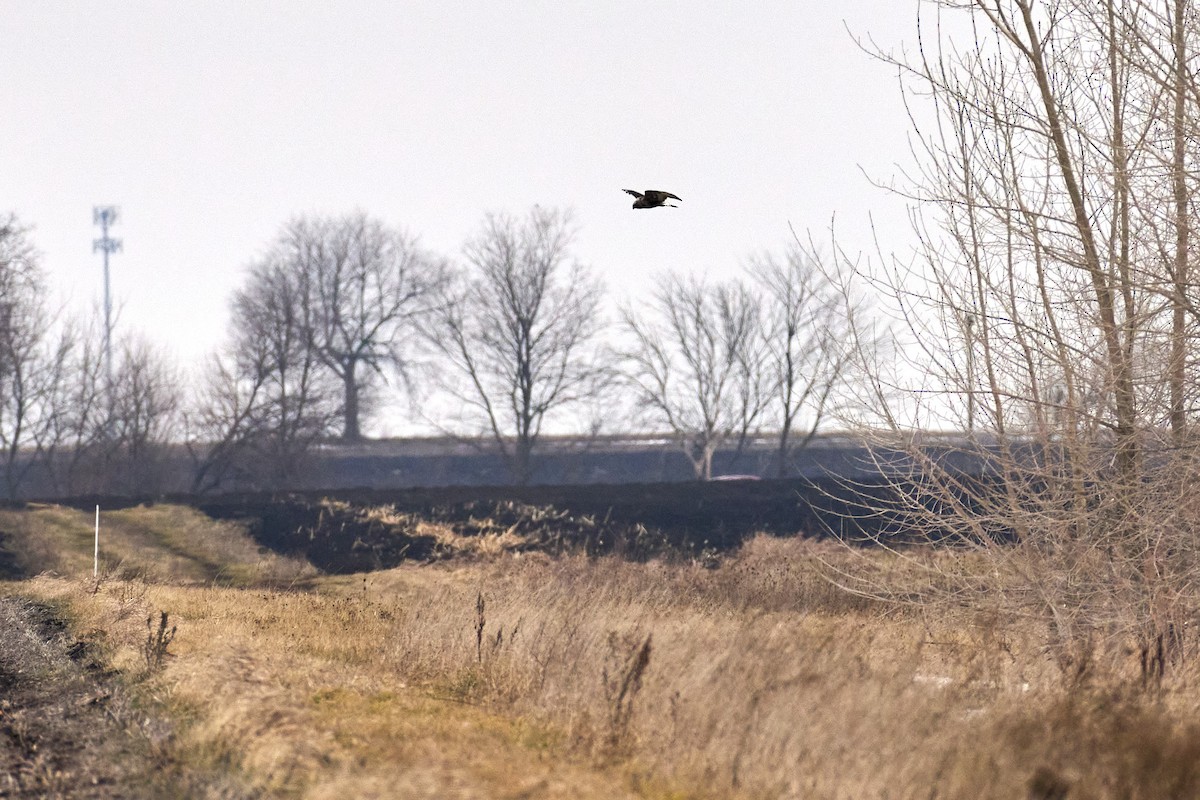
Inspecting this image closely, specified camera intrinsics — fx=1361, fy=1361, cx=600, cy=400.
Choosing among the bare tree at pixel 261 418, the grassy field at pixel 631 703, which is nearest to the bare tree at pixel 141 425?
the bare tree at pixel 261 418

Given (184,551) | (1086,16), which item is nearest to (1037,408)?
(1086,16)

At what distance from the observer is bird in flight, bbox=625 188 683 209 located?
9982mm

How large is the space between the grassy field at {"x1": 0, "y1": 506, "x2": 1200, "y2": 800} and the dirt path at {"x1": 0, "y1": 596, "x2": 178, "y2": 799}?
254 millimetres

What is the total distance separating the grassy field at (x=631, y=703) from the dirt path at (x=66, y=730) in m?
0.25

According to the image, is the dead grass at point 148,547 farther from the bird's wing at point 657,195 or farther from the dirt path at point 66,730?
the bird's wing at point 657,195

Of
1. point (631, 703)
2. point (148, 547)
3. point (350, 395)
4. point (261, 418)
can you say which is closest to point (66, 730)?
point (631, 703)

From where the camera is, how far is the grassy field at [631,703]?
6.97 meters

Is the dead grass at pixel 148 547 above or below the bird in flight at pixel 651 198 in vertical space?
below

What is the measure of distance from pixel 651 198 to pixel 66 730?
5.73 meters

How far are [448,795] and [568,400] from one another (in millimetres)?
47967

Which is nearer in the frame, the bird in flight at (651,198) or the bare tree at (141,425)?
the bird in flight at (651,198)

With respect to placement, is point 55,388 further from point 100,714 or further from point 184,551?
point 100,714

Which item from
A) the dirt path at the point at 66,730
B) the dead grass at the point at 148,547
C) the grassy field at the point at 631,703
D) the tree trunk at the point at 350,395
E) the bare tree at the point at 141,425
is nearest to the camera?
the grassy field at the point at 631,703

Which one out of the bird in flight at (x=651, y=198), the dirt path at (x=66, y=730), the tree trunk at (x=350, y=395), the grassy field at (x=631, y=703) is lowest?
the dirt path at (x=66, y=730)
